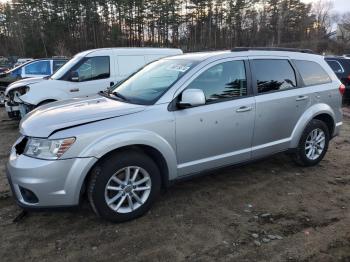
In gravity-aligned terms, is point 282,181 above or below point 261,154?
below

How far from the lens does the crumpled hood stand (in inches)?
141

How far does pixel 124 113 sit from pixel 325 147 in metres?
3.53

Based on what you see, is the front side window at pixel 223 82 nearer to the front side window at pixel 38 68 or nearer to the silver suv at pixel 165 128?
the silver suv at pixel 165 128

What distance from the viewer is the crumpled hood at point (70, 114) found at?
3580mm

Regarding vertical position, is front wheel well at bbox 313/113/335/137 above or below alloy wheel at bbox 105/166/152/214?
above

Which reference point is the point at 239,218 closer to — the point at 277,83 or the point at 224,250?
the point at 224,250

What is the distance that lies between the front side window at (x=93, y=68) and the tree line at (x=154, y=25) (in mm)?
41498

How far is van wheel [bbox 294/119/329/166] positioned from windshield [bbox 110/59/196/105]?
221 centimetres

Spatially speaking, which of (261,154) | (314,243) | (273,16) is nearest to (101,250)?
(314,243)

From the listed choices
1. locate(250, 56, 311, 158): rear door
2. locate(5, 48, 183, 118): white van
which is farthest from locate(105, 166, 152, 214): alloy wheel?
locate(5, 48, 183, 118): white van

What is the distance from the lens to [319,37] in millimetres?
63281

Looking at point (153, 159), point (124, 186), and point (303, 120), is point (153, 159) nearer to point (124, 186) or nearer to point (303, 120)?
point (124, 186)

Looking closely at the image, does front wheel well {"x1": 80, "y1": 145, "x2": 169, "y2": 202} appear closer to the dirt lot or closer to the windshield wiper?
the dirt lot

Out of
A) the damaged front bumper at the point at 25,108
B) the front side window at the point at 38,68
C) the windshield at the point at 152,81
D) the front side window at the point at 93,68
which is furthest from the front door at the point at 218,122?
the front side window at the point at 38,68
